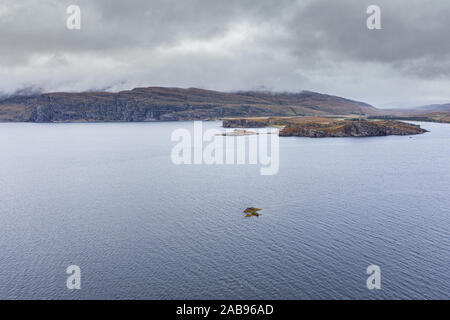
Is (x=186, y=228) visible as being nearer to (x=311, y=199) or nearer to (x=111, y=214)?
(x=111, y=214)

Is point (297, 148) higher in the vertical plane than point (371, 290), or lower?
higher

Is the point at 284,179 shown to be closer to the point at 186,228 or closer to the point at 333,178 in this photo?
the point at 333,178

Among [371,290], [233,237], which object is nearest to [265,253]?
[233,237]

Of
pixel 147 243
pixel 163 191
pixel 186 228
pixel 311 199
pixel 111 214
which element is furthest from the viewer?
pixel 163 191

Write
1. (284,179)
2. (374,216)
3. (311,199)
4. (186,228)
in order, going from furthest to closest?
1. (284,179)
2. (311,199)
3. (374,216)
4. (186,228)

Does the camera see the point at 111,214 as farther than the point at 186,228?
Yes

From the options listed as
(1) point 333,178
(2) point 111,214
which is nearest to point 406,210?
(1) point 333,178
